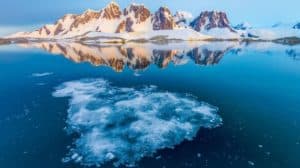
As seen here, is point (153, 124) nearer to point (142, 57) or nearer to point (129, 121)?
point (129, 121)

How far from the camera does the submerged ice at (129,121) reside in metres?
16.8

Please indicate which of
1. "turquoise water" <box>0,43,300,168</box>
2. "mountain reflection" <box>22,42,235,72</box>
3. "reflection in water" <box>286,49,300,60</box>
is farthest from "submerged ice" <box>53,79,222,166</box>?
"reflection in water" <box>286,49,300,60</box>

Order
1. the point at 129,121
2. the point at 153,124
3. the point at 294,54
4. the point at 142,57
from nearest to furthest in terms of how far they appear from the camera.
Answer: the point at 153,124 → the point at 129,121 → the point at 142,57 → the point at 294,54

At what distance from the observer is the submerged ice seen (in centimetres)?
1681

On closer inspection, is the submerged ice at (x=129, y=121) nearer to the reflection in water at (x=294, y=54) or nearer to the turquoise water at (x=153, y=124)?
the turquoise water at (x=153, y=124)

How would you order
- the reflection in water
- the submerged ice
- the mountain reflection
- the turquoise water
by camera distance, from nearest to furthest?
the turquoise water < the submerged ice < the mountain reflection < the reflection in water

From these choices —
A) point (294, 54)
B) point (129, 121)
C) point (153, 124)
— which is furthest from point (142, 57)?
point (153, 124)

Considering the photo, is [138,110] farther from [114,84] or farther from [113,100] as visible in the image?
[114,84]

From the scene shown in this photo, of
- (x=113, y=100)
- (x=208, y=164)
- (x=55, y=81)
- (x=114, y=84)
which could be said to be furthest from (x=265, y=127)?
(x=55, y=81)

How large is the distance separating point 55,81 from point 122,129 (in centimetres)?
2360

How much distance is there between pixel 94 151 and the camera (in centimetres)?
1681

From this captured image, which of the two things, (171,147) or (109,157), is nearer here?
(109,157)

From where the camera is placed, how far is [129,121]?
72.4ft

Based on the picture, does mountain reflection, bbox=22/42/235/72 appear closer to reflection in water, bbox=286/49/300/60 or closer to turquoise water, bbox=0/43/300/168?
reflection in water, bbox=286/49/300/60
